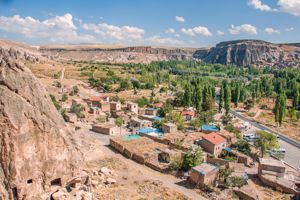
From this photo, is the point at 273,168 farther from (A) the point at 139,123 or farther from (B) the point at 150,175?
(A) the point at 139,123

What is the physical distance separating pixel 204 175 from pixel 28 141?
18412mm

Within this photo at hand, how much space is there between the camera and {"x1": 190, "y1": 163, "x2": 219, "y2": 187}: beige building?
2869 cm

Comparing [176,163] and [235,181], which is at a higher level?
[235,181]

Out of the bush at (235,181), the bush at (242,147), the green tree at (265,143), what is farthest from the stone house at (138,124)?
the bush at (235,181)

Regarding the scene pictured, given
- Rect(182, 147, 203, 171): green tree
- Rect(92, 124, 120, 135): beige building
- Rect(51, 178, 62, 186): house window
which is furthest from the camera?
Rect(92, 124, 120, 135): beige building

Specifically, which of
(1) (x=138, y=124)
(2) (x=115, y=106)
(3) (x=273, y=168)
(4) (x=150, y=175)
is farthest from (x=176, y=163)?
(2) (x=115, y=106)

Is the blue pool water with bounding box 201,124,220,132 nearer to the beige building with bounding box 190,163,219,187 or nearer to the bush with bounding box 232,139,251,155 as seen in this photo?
the bush with bounding box 232,139,251,155

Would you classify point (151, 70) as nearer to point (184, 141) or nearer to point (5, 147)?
point (184, 141)

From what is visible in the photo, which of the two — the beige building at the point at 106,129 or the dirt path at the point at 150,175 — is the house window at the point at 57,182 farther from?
the beige building at the point at 106,129

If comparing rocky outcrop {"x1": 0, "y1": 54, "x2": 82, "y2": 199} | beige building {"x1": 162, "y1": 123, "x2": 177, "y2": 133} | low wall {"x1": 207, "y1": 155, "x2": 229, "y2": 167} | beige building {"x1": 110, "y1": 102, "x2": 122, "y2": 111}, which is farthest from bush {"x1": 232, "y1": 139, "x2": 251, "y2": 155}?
beige building {"x1": 110, "y1": 102, "x2": 122, "y2": 111}

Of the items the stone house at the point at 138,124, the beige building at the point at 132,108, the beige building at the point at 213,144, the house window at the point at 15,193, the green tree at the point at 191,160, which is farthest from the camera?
the beige building at the point at 132,108

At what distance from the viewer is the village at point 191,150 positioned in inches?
1166

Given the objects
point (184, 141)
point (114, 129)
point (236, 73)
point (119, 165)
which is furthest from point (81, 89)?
point (236, 73)

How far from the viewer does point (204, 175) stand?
28438 millimetres
